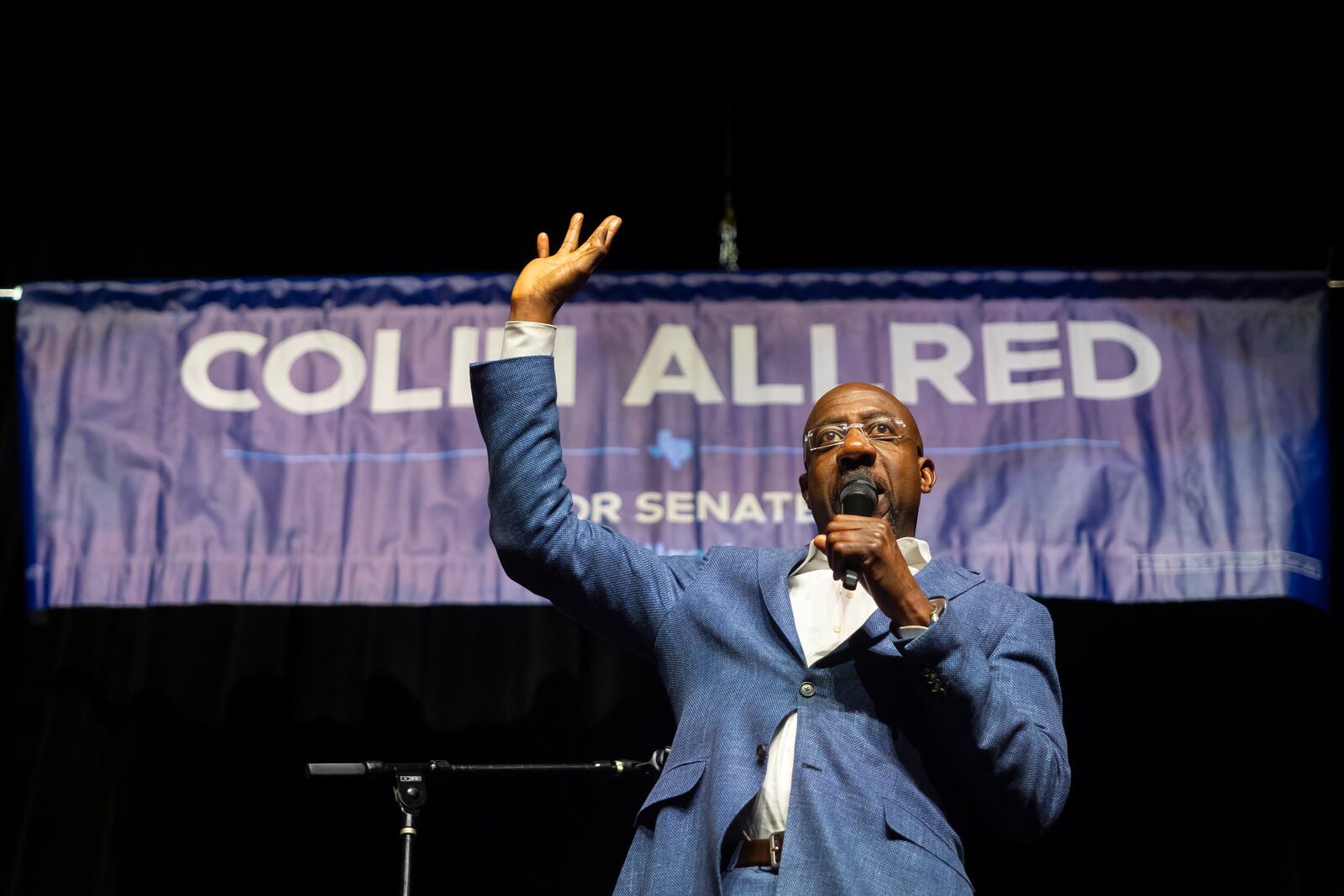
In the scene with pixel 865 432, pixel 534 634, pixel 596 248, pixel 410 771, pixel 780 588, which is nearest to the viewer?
pixel 780 588

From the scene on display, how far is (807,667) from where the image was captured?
1.87 meters

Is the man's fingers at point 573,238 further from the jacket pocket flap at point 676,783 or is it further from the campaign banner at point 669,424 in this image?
the campaign banner at point 669,424

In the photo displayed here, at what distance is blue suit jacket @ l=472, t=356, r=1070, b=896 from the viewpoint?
1717mm

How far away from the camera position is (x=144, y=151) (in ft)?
13.4

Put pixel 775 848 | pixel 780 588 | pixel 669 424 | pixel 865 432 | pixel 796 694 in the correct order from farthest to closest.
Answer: pixel 669 424 → pixel 865 432 → pixel 780 588 → pixel 796 694 → pixel 775 848

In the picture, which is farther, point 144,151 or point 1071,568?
point 144,151

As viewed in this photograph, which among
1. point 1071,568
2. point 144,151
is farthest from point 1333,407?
point 144,151

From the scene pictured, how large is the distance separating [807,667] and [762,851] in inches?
10.0

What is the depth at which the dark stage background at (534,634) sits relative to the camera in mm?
3531

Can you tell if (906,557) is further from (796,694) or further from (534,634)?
(534,634)

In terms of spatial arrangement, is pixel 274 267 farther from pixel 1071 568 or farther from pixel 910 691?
pixel 910 691

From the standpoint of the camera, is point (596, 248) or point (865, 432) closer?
point (596, 248)

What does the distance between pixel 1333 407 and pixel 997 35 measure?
1313 millimetres

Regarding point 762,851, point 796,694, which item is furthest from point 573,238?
point 762,851
